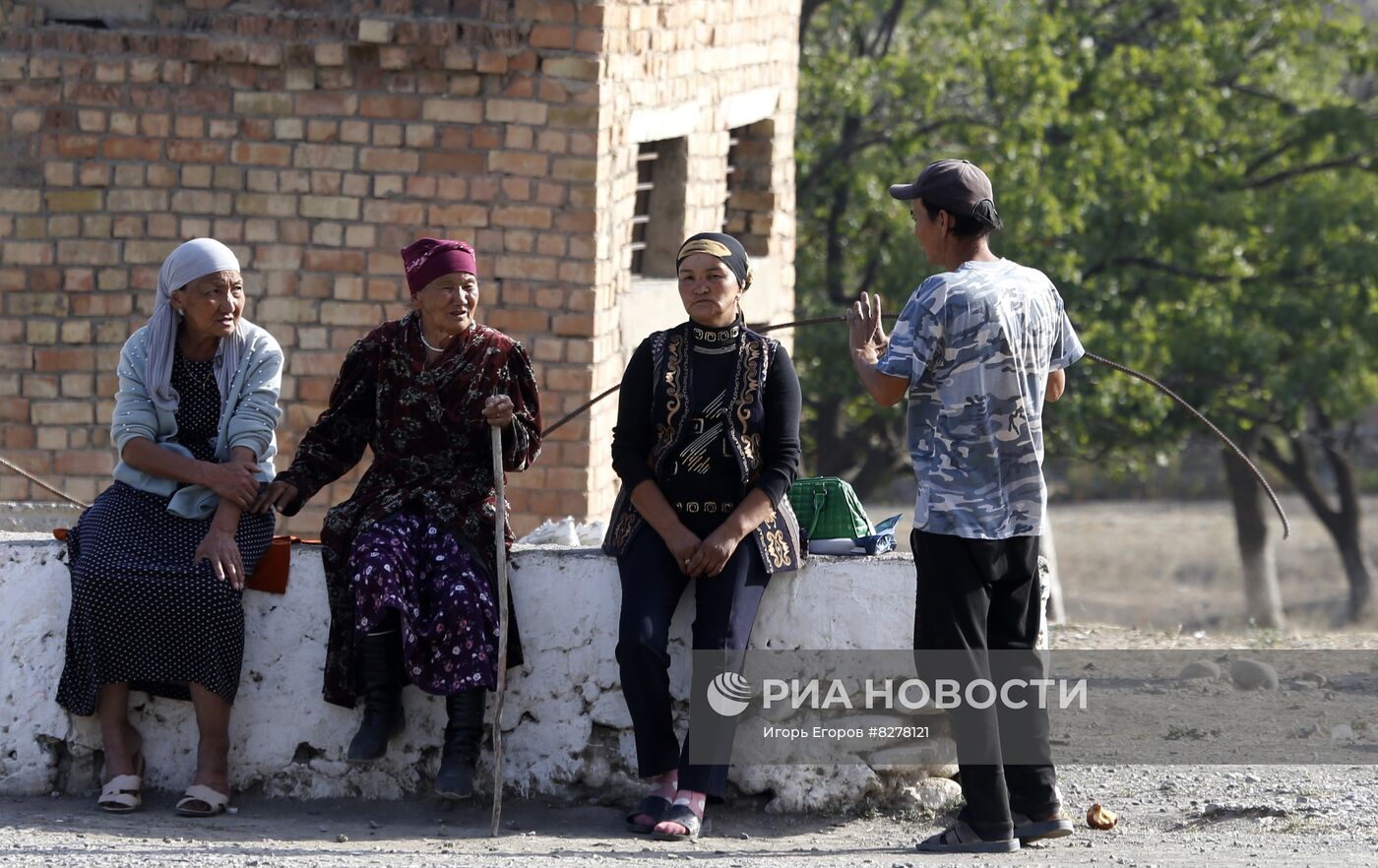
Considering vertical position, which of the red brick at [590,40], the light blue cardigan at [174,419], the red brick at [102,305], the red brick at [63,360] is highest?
the red brick at [590,40]

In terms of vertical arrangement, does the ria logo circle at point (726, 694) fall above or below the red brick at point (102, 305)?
below

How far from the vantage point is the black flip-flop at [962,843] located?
4.27m

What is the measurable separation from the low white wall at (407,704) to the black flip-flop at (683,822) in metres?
0.37

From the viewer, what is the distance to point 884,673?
4738 mm

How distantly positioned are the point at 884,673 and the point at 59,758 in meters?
2.32

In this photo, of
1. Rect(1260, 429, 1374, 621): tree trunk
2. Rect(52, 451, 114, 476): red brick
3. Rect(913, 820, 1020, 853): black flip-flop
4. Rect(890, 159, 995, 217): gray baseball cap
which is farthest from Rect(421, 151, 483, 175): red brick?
Rect(1260, 429, 1374, 621): tree trunk

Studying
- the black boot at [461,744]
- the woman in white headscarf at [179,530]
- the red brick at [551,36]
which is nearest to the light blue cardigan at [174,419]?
the woman in white headscarf at [179,530]

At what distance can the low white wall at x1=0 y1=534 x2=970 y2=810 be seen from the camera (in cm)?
475

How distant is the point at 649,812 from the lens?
14.7ft

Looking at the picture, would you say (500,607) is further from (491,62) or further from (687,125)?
(687,125)

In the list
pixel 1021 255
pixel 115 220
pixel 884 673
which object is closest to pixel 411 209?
pixel 115 220

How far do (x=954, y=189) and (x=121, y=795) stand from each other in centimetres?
271

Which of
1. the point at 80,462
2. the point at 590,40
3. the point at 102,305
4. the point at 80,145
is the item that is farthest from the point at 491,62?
the point at 80,462

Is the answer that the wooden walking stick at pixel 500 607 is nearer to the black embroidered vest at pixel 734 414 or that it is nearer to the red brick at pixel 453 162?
the black embroidered vest at pixel 734 414
